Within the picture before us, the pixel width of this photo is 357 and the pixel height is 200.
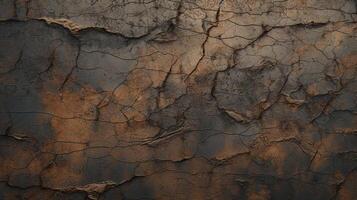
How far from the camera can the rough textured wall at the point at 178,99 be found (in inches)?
80.9

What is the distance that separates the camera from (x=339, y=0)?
2287 millimetres

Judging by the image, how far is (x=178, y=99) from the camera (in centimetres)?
217

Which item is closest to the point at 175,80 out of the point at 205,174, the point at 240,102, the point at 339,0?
the point at 240,102

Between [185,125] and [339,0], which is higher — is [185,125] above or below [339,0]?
below

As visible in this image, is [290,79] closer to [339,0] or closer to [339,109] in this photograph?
[339,109]

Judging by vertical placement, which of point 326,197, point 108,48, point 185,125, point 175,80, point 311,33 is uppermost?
point 311,33

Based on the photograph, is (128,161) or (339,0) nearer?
(128,161)

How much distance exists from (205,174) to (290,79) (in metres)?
0.67

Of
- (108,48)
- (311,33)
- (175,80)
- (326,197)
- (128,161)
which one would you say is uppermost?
(311,33)

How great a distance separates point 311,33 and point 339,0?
24cm

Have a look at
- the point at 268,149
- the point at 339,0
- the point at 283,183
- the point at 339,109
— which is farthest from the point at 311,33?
the point at 283,183

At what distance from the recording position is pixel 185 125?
7.16ft

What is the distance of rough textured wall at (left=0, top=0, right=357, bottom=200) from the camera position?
6.74 ft

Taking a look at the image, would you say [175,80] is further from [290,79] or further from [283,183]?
[283,183]
